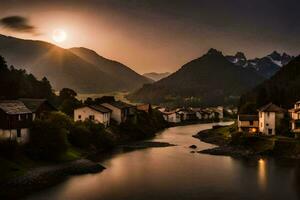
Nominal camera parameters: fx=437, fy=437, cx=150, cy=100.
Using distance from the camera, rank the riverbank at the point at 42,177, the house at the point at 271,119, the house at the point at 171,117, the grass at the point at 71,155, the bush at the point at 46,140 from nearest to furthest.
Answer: the riverbank at the point at 42,177, the bush at the point at 46,140, the grass at the point at 71,155, the house at the point at 271,119, the house at the point at 171,117

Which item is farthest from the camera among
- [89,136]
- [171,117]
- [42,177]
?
[171,117]

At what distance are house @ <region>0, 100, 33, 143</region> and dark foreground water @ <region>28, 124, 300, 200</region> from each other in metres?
9.08

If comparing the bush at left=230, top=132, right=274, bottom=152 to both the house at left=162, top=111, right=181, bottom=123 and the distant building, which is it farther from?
the distant building

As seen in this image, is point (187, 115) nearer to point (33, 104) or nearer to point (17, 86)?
Answer: point (17, 86)

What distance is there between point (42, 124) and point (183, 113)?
108373 millimetres

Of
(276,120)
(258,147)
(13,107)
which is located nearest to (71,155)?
(13,107)

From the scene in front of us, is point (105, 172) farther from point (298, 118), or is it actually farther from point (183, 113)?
point (183, 113)

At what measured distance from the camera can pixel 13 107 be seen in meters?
53.8

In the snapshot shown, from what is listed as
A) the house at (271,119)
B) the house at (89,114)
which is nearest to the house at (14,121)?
the house at (89,114)

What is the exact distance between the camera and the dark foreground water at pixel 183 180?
42031 millimetres

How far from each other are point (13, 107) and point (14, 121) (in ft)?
7.93

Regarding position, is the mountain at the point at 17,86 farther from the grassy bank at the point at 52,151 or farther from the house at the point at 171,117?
the house at the point at 171,117

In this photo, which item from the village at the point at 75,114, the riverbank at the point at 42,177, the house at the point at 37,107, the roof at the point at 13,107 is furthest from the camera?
the house at the point at 37,107

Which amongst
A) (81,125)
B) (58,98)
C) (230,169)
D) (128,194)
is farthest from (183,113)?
(128,194)
